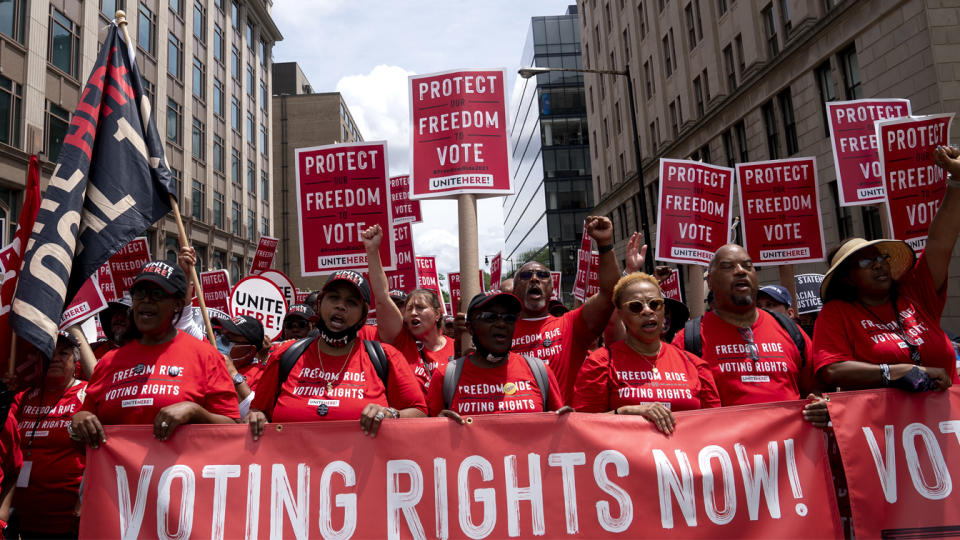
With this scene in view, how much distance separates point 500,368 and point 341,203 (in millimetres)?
3108

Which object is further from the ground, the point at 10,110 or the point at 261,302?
the point at 10,110

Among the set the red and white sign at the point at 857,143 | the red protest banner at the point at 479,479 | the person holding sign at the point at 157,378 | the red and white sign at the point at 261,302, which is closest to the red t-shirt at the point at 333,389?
the red protest banner at the point at 479,479

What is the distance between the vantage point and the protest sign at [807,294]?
26.7 feet

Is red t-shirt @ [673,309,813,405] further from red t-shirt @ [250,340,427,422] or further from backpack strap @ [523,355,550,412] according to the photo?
red t-shirt @ [250,340,427,422]

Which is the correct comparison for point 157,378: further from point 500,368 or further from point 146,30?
point 146,30

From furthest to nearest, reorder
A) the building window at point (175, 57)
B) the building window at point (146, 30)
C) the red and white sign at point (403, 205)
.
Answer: the building window at point (175, 57) → the building window at point (146, 30) → the red and white sign at point (403, 205)

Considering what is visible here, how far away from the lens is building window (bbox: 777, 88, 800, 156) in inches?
837

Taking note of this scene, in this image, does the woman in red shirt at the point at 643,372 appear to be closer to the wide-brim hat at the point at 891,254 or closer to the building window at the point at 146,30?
the wide-brim hat at the point at 891,254

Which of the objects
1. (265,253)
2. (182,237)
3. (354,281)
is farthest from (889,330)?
(265,253)

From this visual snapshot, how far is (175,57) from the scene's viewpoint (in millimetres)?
32781

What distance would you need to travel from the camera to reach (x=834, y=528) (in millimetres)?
3199

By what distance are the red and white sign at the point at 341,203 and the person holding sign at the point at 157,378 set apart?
8.04ft

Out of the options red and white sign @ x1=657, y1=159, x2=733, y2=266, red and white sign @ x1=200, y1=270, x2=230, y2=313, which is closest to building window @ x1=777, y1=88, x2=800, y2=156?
red and white sign @ x1=657, y1=159, x2=733, y2=266

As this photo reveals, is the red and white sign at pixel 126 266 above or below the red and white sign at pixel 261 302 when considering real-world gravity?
above
